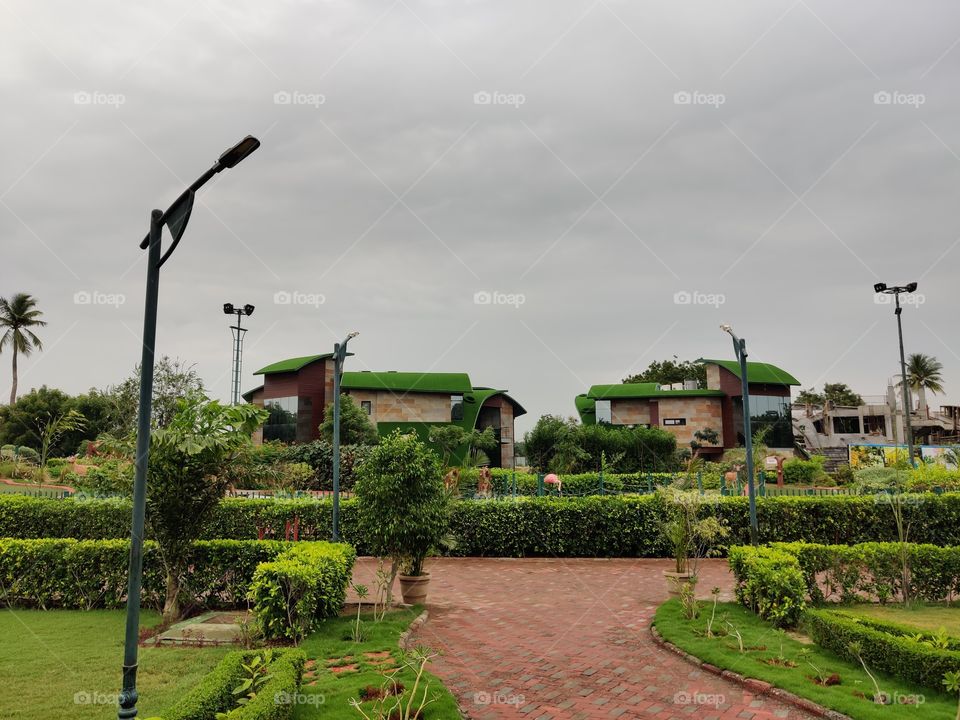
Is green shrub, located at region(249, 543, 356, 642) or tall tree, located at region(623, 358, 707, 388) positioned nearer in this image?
green shrub, located at region(249, 543, 356, 642)

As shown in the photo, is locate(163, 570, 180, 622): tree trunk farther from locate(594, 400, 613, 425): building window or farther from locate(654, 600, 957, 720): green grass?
locate(594, 400, 613, 425): building window

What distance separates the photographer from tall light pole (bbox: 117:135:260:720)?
189 inches

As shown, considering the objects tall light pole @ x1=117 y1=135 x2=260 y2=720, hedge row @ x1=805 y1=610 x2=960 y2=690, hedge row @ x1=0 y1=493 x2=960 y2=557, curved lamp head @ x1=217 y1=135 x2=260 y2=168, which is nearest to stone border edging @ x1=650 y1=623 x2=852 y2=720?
hedge row @ x1=805 y1=610 x2=960 y2=690

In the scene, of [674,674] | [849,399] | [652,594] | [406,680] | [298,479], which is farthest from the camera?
[849,399]

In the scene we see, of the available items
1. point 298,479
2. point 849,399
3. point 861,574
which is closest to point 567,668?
point 861,574

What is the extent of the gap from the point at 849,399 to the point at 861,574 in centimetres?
7419

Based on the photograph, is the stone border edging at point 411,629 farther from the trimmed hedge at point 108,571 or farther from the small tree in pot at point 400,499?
the trimmed hedge at point 108,571

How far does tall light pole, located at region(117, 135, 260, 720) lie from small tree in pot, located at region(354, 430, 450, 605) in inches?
240

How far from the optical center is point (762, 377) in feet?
133

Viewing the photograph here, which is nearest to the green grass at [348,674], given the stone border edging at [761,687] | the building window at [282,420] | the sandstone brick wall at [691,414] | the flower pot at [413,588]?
the flower pot at [413,588]

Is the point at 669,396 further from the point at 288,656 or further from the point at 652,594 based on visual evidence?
the point at 288,656

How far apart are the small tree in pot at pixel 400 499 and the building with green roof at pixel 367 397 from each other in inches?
1017

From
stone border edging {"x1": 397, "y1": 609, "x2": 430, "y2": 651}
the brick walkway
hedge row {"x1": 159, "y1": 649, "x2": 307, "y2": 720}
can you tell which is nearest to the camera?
hedge row {"x1": 159, "y1": 649, "x2": 307, "y2": 720}

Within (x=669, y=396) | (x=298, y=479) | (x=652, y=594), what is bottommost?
(x=652, y=594)
